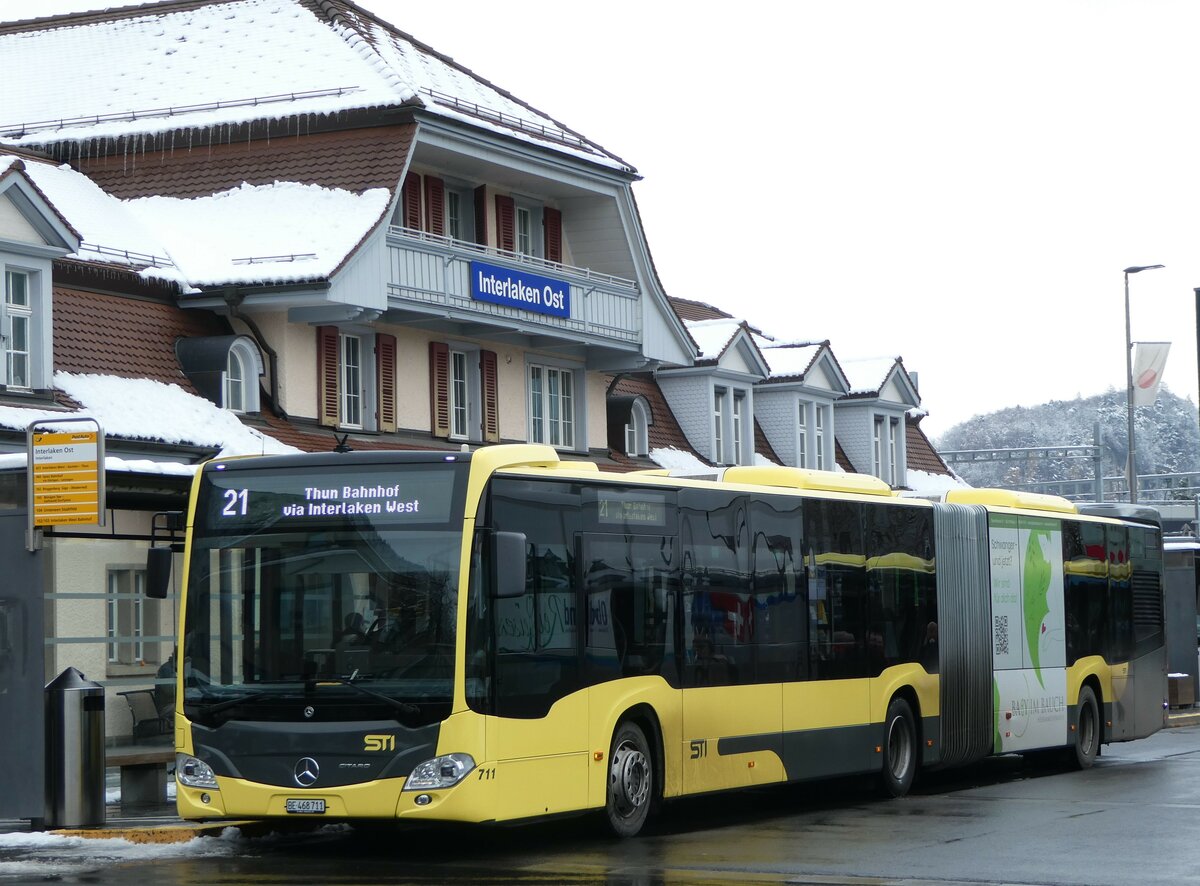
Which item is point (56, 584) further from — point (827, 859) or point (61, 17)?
point (61, 17)

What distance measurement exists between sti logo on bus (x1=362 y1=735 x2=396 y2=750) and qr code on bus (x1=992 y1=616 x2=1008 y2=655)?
10.3 meters

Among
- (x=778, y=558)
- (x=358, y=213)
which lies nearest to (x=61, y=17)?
(x=358, y=213)

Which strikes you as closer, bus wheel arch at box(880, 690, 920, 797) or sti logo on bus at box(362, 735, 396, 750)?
sti logo on bus at box(362, 735, 396, 750)

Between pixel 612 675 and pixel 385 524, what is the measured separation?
2.31 m

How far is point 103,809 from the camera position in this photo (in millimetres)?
16688

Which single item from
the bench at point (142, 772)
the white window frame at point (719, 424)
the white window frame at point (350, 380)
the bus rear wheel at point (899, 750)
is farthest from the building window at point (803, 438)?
the bench at point (142, 772)

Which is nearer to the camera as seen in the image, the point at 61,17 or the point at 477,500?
the point at 477,500

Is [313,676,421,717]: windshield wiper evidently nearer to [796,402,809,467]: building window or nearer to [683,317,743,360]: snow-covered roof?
[683,317,743,360]: snow-covered roof

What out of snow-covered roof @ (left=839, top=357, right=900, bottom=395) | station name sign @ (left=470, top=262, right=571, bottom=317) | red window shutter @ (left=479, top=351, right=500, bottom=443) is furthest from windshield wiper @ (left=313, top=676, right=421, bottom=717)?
snow-covered roof @ (left=839, top=357, right=900, bottom=395)

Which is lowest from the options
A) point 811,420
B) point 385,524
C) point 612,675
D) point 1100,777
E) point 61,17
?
point 1100,777

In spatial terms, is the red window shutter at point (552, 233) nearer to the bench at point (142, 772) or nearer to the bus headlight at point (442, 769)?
the bench at point (142, 772)

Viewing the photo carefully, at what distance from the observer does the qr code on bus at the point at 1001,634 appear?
22688 millimetres

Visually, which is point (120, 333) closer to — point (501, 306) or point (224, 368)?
point (224, 368)

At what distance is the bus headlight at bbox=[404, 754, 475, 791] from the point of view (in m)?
14.0
